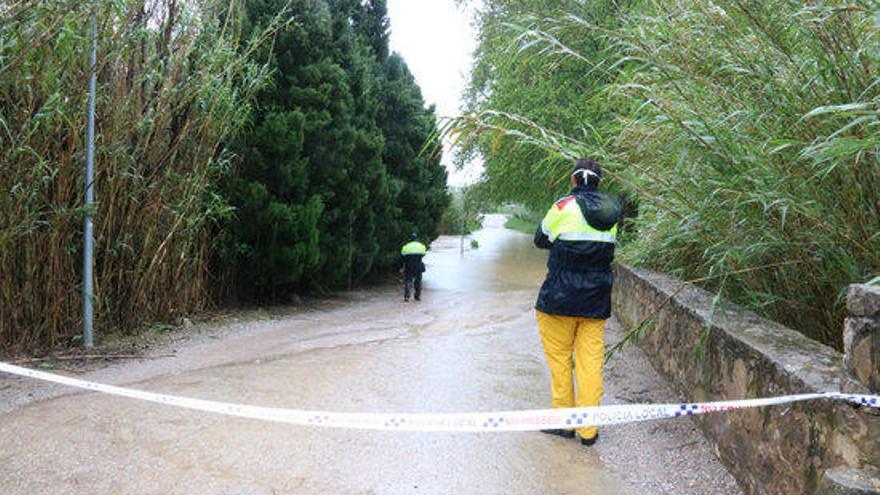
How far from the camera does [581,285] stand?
397 centimetres

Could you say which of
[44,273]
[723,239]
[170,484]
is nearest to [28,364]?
[44,273]

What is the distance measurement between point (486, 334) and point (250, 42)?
4.83 metres

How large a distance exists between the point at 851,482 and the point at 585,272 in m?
2.10

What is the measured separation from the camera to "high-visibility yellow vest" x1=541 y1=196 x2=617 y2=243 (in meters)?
4.02

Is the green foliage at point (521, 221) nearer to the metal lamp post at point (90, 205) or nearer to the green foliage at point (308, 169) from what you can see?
the green foliage at point (308, 169)

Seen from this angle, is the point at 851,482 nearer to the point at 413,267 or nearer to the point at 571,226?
the point at 571,226

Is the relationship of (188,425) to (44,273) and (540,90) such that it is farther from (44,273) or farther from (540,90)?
(540,90)

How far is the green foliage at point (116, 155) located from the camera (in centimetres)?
528

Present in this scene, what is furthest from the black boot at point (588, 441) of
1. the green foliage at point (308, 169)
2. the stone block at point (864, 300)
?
the green foliage at point (308, 169)

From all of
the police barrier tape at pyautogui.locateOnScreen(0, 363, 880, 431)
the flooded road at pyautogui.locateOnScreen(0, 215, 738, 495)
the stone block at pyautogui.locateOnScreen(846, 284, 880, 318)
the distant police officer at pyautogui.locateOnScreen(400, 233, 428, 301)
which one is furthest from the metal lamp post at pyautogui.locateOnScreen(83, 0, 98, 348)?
the distant police officer at pyautogui.locateOnScreen(400, 233, 428, 301)

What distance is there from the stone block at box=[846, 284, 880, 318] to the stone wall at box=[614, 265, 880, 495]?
27 cm

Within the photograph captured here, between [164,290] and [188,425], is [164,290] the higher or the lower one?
the higher one

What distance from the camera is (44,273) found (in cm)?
571

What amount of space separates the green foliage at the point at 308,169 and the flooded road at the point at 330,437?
2.59m
